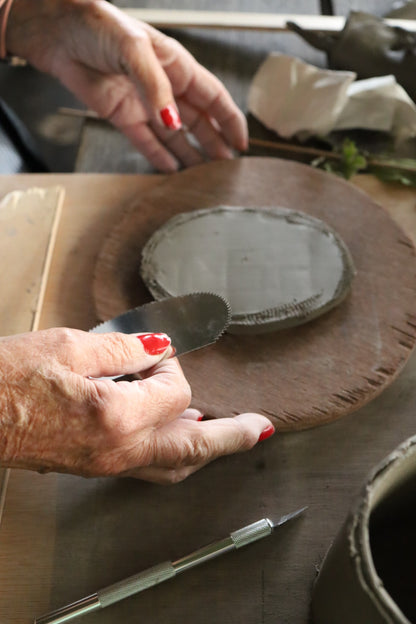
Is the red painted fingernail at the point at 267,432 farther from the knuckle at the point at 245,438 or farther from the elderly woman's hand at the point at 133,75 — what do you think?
the elderly woman's hand at the point at 133,75

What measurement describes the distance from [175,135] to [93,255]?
359mm

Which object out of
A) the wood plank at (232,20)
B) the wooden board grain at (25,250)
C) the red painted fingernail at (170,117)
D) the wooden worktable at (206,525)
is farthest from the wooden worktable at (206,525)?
the wood plank at (232,20)

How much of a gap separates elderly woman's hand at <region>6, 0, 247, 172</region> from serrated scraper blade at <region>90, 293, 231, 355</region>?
17.8 inches

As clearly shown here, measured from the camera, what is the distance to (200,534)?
2.70 feet

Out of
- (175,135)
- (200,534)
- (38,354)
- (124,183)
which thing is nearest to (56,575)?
(200,534)

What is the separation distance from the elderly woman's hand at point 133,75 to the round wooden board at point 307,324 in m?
0.13

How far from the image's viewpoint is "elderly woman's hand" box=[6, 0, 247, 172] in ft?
3.83

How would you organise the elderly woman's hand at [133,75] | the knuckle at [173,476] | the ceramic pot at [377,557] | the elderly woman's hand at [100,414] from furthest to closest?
the elderly woman's hand at [133,75], the knuckle at [173,476], the elderly woman's hand at [100,414], the ceramic pot at [377,557]

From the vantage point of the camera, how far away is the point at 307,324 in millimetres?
980

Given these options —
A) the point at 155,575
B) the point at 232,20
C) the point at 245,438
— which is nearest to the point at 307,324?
the point at 245,438

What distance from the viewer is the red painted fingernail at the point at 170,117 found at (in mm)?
1177

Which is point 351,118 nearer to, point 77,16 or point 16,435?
point 77,16

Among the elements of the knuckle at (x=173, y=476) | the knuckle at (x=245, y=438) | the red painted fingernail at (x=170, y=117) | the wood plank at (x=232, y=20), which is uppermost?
the wood plank at (x=232, y=20)

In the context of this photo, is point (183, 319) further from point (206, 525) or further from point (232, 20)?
point (232, 20)
